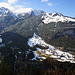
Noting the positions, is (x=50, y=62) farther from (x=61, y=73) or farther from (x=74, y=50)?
(x=74, y=50)

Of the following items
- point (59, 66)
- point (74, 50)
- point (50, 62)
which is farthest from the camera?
point (74, 50)

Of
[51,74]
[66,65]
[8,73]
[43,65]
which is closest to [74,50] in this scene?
[66,65]

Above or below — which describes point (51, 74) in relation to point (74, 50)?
below

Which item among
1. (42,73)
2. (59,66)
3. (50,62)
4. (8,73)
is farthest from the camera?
(50,62)

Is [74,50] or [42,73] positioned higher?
[74,50]

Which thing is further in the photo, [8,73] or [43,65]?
[43,65]

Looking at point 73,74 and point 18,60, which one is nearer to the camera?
point 73,74

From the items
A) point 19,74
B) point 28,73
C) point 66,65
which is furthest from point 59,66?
point 19,74

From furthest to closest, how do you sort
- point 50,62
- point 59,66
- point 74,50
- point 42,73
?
point 74,50, point 50,62, point 59,66, point 42,73

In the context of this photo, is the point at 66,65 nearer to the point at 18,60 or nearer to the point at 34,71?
the point at 34,71
